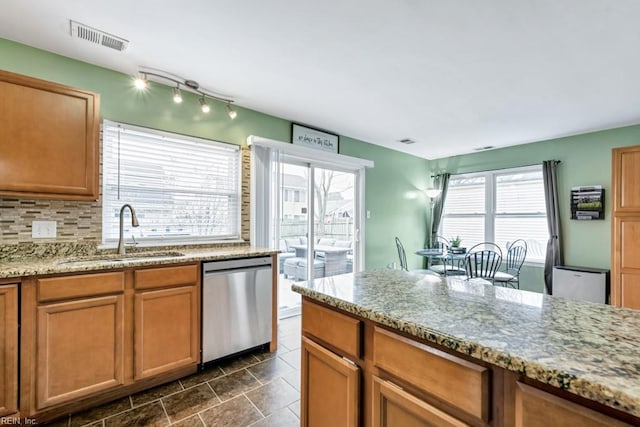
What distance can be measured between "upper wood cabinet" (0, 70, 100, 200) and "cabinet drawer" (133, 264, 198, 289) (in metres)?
0.71

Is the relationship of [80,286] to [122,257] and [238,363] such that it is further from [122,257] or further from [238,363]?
[238,363]

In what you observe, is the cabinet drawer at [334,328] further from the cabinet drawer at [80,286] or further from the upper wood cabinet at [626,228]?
the upper wood cabinet at [626,228]

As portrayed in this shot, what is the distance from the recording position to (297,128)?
384cm

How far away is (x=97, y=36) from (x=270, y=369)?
112 inches

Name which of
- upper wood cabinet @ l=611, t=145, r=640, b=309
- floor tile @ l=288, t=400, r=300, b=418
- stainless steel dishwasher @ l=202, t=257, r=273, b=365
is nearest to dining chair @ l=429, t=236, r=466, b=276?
upper wood cabinet @ l=611, t=145, r=640, b=309

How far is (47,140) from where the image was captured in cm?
204

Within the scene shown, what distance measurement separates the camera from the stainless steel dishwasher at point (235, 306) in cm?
245

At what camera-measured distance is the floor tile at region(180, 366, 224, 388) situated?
231cm

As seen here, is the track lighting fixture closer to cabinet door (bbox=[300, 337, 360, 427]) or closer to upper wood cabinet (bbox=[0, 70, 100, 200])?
upper wood cabinet (bbox=[0, 70, 100, 200])

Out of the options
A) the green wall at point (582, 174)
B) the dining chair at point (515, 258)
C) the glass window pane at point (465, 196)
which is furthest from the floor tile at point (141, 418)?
the glass window pane at point (465, 196)

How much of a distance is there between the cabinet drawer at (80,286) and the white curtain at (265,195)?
4.83ft

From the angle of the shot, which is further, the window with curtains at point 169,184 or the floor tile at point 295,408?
the window with curtains at point 169,184

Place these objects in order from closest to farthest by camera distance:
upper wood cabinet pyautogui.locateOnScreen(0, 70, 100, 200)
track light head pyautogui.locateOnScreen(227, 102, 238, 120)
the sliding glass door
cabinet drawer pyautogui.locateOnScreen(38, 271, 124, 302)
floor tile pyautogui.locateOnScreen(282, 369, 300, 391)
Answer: cabinet drawer pyautogui.locateOnScreen(38, 271, 124, 302)
upper wood cabinet pyautogui.locateOnScreen(0, 70, 100, 200)
floor tile pyautogui.locateOnScreen(282, 369, 300, 391)
track light head pyautogui.locateOnScreen(227, 102, 238, 120)
the sliding glass door

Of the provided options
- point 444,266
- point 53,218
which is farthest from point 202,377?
point 444,266
